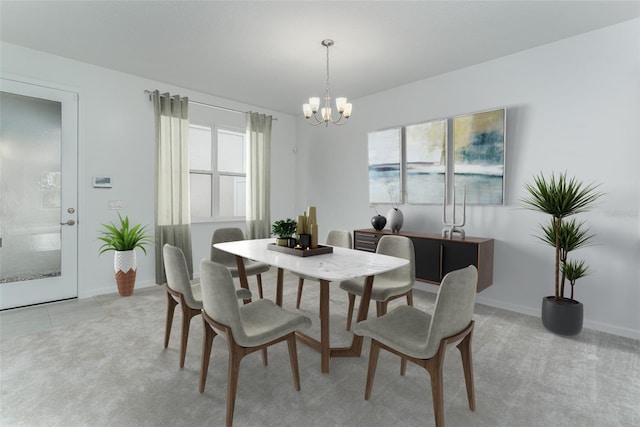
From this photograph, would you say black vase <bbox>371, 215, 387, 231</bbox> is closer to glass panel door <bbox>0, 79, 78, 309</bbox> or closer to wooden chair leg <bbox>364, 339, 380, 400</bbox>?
wooden chair leg <bbox>364, 339, 380, 400</bbox>

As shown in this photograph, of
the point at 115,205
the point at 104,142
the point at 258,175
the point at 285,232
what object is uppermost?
the point at 104,142

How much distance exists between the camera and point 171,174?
4.38 m

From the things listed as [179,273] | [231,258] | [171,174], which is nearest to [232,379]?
[179,273]

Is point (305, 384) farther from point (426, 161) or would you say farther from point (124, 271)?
point (426, 161)

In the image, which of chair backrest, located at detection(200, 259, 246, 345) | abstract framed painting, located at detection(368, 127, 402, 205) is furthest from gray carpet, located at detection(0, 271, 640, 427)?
abstract framed painting, located at detection(368, 127, 402, 205)

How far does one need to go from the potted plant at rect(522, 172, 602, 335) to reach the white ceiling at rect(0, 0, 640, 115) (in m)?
1.46

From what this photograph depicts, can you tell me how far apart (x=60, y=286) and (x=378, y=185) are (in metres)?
4.23

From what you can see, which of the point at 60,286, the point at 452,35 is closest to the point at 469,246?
the point at 452,35

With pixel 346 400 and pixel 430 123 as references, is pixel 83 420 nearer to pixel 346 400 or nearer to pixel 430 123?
pixel 346 400

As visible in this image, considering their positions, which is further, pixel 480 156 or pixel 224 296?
pixel 480 156

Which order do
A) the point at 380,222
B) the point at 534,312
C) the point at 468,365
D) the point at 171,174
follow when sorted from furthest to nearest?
the point at 171,174 → the point at 380,222 → the point at 534,312 → the point at 468,365

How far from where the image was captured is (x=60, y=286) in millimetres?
3727

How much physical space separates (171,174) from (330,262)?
311 cm

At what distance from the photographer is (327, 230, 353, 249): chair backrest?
3.33 m
